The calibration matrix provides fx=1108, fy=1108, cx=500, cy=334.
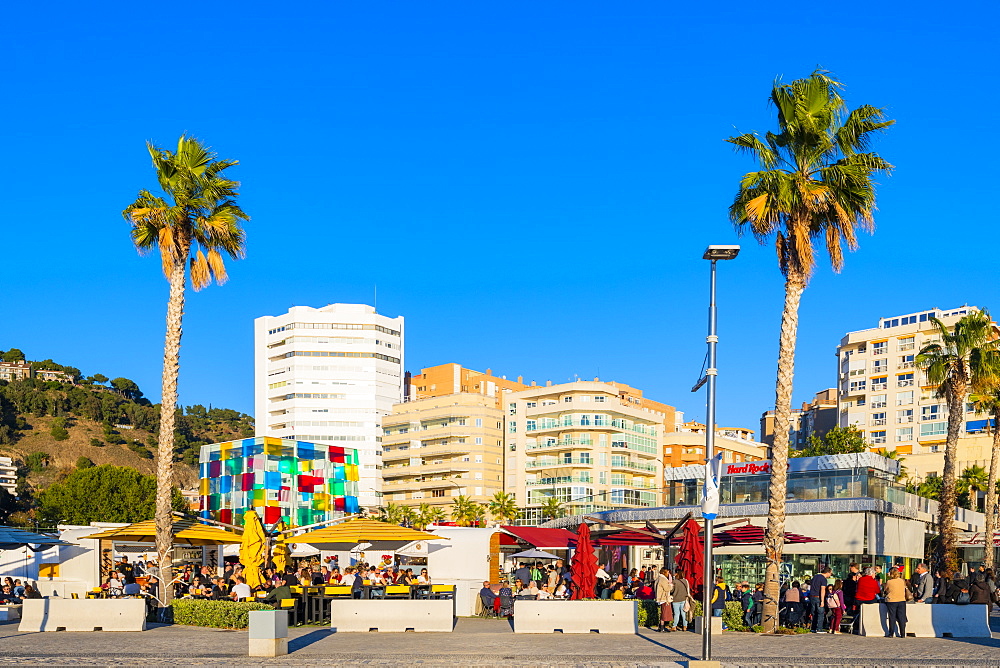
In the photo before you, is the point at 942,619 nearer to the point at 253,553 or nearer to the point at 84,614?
the point at 253,553

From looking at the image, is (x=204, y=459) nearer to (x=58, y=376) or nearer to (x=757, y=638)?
(x=58, y=376)

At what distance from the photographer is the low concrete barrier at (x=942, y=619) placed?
2175 cm

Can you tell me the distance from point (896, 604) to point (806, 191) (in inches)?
346

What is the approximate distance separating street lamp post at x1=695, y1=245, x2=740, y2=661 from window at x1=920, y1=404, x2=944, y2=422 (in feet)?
317

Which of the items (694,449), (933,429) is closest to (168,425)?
(933,429)

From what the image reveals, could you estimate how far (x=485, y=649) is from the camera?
18.4 meters

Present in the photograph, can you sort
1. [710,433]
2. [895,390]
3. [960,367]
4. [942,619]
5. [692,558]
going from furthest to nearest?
[895,390]
[960,367]
[692,558]
[942,619]
[710,433]

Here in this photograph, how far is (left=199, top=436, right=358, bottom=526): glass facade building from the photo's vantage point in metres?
121

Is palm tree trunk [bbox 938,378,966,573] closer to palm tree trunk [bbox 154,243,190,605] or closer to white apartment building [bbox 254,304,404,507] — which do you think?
palm tree trunk [bbox 154,243,190,605]

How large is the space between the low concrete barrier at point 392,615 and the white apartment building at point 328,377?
489ft

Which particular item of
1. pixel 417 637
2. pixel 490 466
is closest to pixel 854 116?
pixel 417 637

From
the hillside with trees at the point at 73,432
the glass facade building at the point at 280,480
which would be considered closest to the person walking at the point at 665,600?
the glass facade building at the point at 280,480

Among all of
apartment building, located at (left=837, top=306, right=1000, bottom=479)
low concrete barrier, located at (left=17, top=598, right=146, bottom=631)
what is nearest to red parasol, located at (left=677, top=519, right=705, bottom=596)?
low concrete barrier, located at (left=17, top=598, right=146, bottom=631)

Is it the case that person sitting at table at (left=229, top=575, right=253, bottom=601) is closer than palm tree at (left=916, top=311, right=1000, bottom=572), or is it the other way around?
person sitting at table at (left=229, top=575, right=253, bottom=601)
